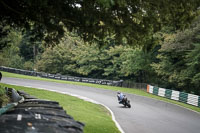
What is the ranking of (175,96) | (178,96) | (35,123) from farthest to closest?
(175,96)
(178,96)
(35,123)

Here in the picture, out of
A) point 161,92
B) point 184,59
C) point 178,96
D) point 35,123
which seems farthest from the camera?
point 184,59

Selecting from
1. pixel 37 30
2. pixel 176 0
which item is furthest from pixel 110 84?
pixel 176 0

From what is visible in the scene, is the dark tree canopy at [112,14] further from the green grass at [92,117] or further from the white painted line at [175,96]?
the white painted line at [175,96]

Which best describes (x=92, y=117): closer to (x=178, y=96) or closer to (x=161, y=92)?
(x=178, y=96)

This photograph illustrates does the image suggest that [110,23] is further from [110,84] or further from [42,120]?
[110,84]

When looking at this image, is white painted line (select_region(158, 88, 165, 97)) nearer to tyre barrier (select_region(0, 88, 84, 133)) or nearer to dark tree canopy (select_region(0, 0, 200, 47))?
dark tree canopy (select_region(0, 0, 200, 47))

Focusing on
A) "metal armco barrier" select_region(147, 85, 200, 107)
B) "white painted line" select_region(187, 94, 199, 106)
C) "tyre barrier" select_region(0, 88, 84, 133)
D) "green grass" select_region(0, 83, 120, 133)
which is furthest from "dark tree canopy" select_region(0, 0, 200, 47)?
"metal armco barrier" select_region(147, 85, 200, 107)

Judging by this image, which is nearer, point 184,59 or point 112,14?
point 112,14

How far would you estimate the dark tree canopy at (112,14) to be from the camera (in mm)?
9812

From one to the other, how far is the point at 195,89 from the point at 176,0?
26.7m

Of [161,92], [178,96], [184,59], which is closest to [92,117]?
[178,96]

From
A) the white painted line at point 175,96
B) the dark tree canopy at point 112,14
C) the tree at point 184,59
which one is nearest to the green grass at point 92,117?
the dark tree canopy at point 112,14

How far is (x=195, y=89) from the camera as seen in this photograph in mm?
34156

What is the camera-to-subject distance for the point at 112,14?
1049 centimetres
